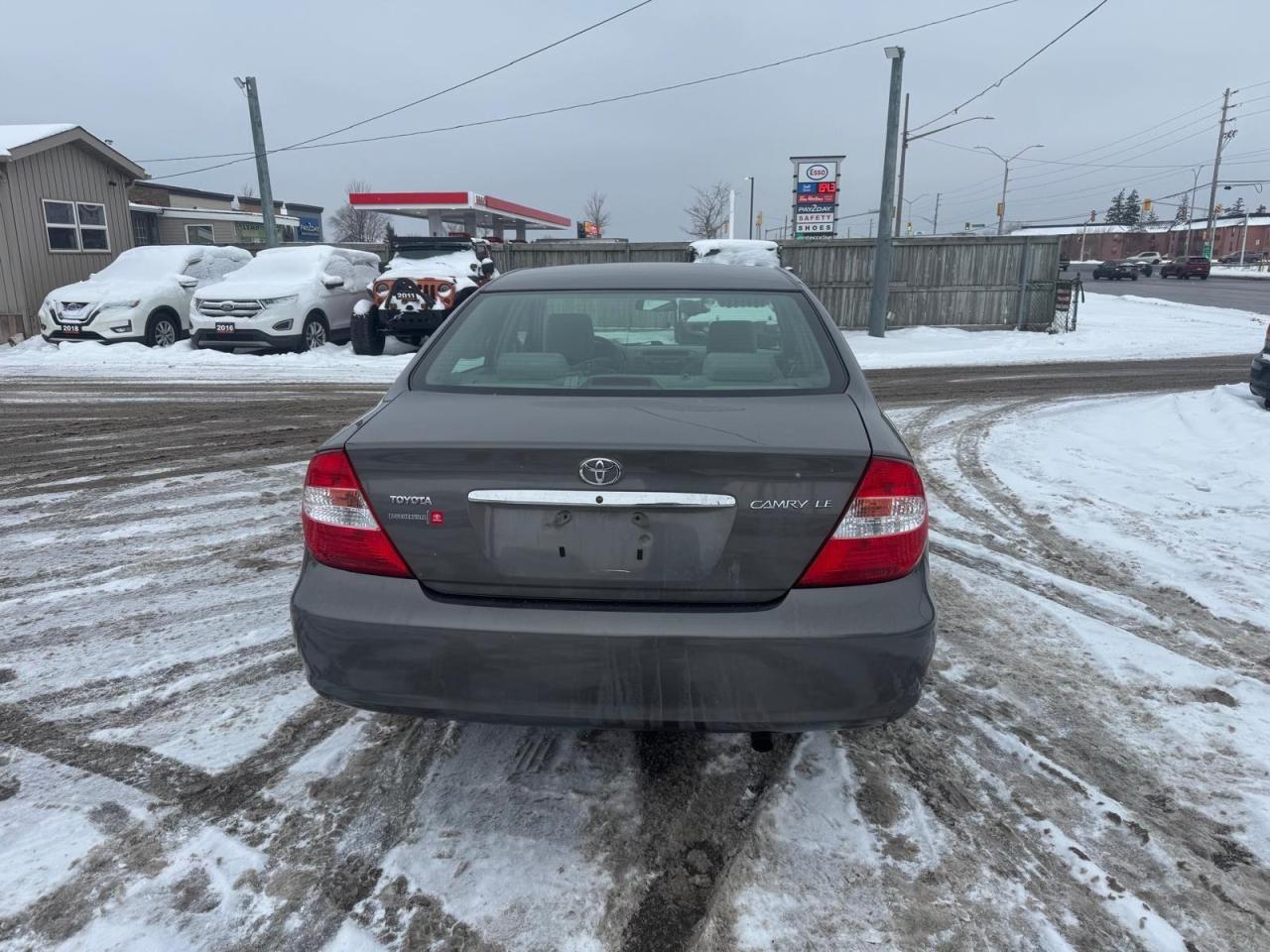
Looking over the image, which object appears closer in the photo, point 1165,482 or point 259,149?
point 1165,482

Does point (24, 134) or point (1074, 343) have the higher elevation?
point (24, 134)

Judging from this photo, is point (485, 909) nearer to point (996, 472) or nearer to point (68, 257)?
point (996, 472)

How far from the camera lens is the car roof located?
3436 mm

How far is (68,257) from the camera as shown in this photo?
18.9m

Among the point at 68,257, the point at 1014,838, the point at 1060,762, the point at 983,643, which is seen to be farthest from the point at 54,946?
the point at 68,257

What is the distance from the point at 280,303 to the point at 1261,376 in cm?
1320

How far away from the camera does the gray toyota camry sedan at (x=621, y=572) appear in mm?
2209

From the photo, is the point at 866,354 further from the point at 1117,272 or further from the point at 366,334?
the point at 1117,272

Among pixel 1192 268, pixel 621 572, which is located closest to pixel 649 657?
pixel 621 572

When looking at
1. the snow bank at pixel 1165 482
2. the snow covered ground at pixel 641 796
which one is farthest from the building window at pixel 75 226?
the snow bank at pixel 1165 482

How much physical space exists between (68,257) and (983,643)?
21.2m

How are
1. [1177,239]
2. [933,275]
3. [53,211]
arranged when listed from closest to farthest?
[53,211], [933,275], [1177,239]

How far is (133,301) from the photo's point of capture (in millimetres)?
14664

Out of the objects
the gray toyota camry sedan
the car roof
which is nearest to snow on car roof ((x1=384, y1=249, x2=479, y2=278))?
the car roof
